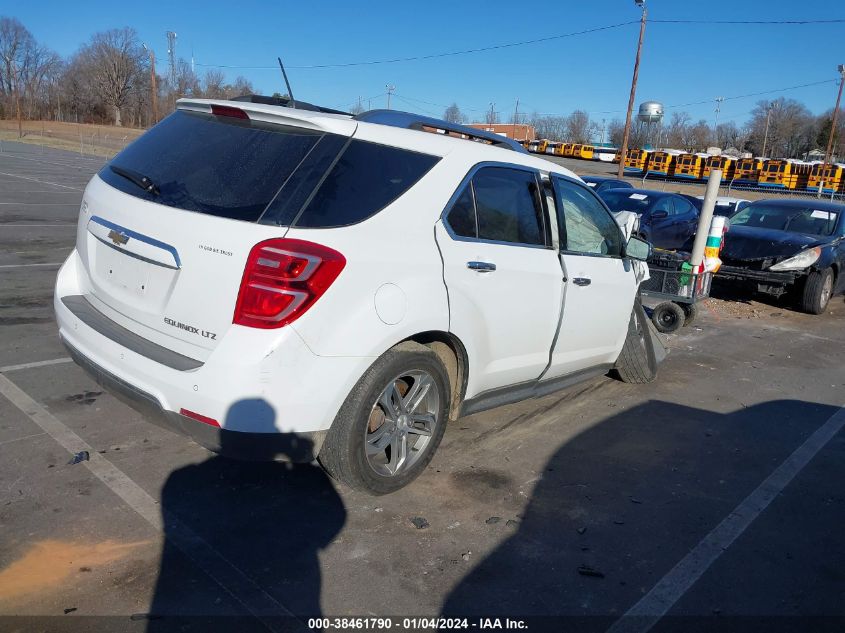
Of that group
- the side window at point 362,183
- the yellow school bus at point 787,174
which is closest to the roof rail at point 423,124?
the side window at point 362,183

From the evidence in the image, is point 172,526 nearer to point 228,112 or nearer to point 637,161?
point 228,112

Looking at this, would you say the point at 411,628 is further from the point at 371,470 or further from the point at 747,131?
the point at 747,131

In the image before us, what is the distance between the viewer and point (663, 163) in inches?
2253

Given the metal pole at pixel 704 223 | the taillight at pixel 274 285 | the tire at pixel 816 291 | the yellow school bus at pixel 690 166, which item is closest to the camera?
the taillight at pixel 274 285

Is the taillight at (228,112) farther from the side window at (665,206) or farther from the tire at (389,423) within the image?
the side window at (665,206)

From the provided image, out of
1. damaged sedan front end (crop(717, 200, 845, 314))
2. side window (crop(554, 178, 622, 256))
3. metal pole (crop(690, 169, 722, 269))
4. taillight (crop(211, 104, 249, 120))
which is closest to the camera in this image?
taillight (crop(211, 104, 249, 120))

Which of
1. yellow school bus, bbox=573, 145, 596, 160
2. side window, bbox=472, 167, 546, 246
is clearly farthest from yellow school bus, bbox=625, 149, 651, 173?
side window, bbox=472, 167, 546, 246

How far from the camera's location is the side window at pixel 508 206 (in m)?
3.82

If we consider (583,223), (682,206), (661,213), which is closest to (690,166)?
(682,206)

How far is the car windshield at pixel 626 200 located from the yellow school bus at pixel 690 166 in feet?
141

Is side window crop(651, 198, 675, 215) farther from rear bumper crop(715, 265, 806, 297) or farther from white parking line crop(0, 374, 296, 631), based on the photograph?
white parking line crop(0, 374, 296, 631)

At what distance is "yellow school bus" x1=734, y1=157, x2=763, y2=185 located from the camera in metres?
55.1

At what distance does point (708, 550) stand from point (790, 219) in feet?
30.8

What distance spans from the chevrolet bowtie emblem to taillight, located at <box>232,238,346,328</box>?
2.59ft
